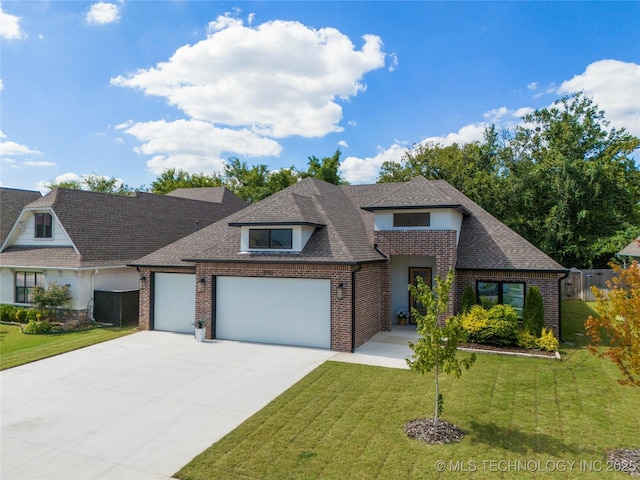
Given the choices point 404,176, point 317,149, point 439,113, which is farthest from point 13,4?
point 404,176

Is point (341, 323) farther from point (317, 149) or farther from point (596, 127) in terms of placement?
point (596, 127)

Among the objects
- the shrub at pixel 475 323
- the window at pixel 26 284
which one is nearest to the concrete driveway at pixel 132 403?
the shrub at pixel 475 323

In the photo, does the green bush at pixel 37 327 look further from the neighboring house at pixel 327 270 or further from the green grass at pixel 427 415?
the green grass at pixel 427 415

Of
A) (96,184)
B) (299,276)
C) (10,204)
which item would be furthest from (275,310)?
(96,184)

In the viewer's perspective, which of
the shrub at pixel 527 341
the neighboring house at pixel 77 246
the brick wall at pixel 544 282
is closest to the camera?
the shrub at pixel 527 341

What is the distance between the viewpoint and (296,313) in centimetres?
1348

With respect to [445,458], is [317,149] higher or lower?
higher

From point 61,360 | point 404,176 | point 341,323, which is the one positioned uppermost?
point 404,176

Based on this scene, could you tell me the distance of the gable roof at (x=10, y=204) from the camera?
2342cm

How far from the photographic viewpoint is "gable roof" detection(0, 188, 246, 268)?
60.8 ft

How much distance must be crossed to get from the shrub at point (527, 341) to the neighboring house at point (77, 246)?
16028 millimetres

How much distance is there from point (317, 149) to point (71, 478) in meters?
30.8

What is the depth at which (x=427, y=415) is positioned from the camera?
7.72 metres

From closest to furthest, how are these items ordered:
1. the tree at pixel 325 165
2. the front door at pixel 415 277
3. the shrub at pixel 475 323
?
the shrub at pixel 475 323, the front door at pixel 415 277, the tree at pixel 325 165
